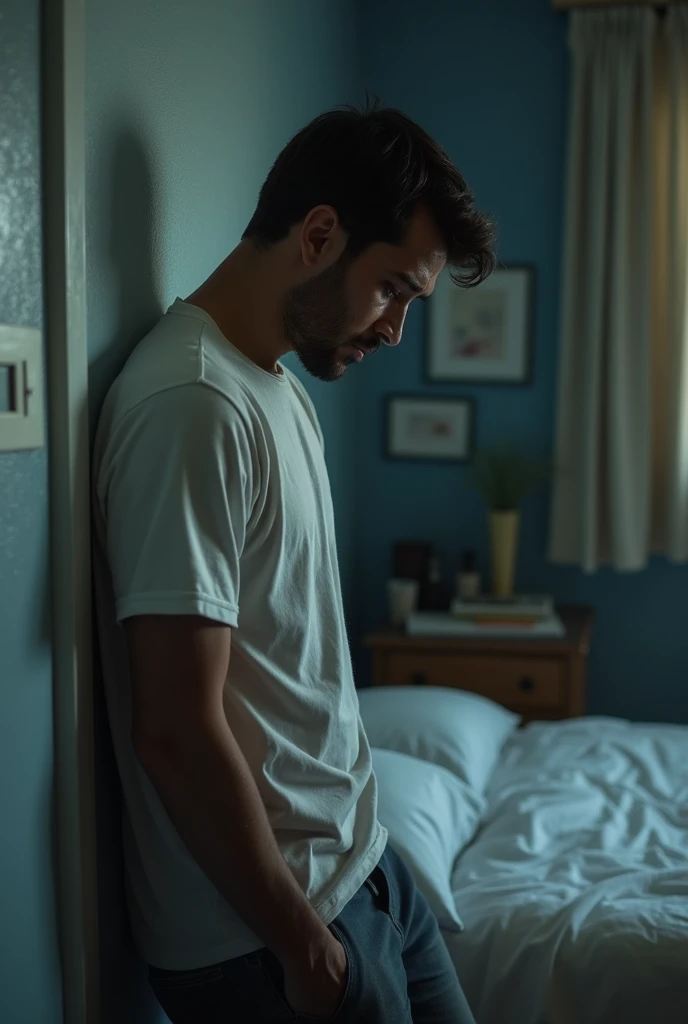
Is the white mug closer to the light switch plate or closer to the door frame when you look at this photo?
A: the door frame

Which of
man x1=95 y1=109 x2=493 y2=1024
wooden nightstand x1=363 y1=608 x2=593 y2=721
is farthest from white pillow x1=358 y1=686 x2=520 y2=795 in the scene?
man x1=95 y1=109 x2=493 y2=1024

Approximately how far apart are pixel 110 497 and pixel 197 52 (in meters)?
0.77

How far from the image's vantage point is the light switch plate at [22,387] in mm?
986

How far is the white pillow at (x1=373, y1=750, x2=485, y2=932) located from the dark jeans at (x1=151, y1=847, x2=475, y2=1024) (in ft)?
0.78

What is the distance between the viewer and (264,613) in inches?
48.2

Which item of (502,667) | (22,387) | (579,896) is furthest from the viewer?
(502,667)

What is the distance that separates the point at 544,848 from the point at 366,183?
1297mm

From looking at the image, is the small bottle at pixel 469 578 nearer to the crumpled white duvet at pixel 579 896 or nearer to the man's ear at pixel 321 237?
the crumpled white duvet at pixel 579 896

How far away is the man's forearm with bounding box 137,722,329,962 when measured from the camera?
1.11m

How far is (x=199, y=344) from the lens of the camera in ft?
4.01

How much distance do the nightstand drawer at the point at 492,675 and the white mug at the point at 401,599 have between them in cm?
22

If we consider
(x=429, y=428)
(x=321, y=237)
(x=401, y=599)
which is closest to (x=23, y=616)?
(x=321, y=237)

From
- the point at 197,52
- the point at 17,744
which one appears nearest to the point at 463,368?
the point at 197,52

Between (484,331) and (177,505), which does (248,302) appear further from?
(484,331)
